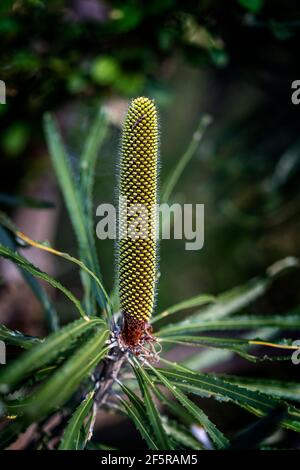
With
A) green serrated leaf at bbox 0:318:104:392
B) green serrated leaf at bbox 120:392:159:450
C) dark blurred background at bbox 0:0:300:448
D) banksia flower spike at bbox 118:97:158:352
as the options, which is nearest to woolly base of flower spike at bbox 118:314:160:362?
banksia flower spike at bbox 118:97:158:352

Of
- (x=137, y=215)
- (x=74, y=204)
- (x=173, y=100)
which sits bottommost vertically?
(x=137, y=215)

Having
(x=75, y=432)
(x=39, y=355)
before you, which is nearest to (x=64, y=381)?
(x=39, y=355)

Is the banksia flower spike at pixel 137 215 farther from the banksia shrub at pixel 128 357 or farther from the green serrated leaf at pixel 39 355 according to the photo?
the green serrated leaf at pixel 39 355

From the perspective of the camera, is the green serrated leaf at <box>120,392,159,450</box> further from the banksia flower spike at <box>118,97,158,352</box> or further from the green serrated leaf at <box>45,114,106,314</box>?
the green serrated leaf at <box>45,114,106,314</box>

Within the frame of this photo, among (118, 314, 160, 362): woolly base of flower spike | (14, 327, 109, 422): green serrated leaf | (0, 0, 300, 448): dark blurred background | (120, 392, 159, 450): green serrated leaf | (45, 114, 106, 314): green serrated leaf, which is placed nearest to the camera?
(14, 327, 109, 422): green serrated leaf

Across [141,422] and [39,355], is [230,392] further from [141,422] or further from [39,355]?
[39,355]

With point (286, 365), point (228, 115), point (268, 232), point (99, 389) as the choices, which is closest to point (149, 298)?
point (99, 389)

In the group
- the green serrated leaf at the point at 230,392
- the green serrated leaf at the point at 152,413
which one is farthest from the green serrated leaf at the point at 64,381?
the green serrated leaf at the point at 230,392

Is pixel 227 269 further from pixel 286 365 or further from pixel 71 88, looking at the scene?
pixel 71 88
